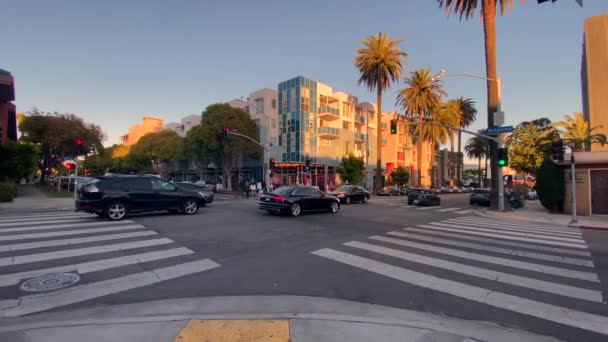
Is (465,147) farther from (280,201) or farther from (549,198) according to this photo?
(280,201)

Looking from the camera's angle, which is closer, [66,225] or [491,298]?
[491,298]

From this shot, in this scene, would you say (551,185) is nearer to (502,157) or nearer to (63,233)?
(502,157)

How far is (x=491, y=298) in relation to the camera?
15.5 feet

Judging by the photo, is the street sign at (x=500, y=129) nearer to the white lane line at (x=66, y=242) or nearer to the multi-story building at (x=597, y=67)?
the white lane line at (x=66, y=242)

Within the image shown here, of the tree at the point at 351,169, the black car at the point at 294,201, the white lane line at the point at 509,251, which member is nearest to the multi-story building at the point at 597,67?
the tree at the point at 351,169

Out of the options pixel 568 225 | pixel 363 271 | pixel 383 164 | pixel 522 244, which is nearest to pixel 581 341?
pixel 363 271

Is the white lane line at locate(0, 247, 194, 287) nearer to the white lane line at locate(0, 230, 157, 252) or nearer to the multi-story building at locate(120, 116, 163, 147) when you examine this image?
the white lane line at locate(0, 230, 157, 252)

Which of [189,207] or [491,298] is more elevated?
[189,207]

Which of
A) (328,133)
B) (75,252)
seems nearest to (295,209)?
(75,252)

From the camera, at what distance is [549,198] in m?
19.2

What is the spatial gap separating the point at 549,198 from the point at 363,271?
64.4 ft

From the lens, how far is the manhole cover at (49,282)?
4.79 metres

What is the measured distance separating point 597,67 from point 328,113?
3226 cm

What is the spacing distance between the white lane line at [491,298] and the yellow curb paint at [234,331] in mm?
2919
